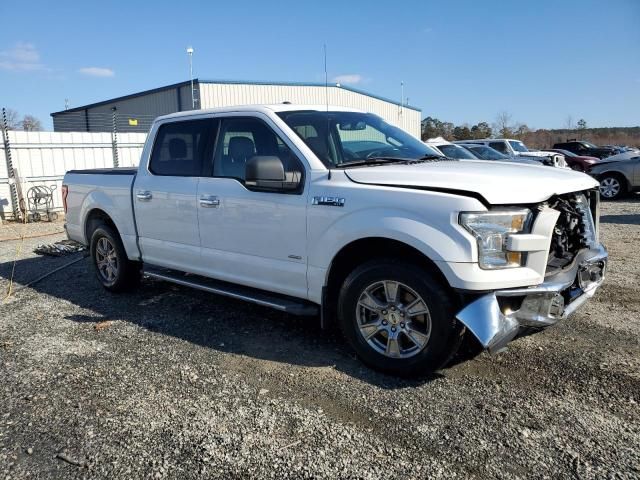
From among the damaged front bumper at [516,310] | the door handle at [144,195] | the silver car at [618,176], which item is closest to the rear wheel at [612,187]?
the silver car at [618,176]

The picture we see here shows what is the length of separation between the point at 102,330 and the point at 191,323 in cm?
81

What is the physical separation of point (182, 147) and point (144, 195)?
26.7 inches

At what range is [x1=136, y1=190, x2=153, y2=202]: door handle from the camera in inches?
210

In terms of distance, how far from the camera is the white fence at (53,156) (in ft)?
42.7

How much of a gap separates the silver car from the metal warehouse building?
9.36 m

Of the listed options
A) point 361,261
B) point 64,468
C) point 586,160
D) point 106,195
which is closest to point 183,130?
point 106,195

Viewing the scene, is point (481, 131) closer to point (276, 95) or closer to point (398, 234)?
point (276, 95)

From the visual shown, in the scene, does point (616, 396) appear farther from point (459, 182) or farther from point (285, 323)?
point (285, 323)

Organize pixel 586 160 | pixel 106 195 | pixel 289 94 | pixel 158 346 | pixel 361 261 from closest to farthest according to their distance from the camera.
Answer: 1. pixel 361 261
2. pixel 158 346
3. pixel 106 195
4. pixel 586 160
5. pixel 289 94

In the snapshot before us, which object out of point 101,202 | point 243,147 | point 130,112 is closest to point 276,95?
point 130,112

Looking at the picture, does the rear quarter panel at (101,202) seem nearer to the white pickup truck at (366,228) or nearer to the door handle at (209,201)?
the white pickup truck at (366,228)

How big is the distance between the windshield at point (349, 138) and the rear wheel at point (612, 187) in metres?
11.7

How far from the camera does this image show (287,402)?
3.44 m

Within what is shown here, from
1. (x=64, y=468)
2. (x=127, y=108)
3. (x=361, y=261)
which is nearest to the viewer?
(x=64, y=468)
